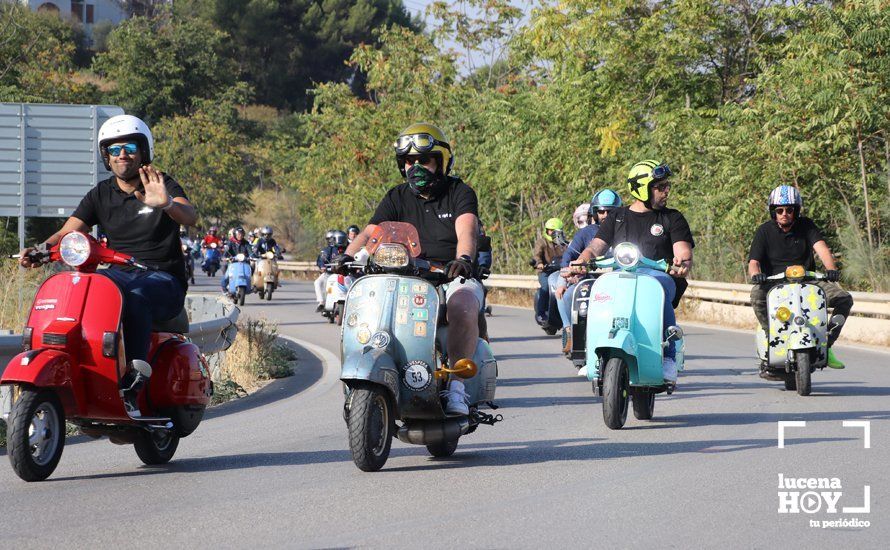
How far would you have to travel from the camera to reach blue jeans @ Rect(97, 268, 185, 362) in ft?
26.4

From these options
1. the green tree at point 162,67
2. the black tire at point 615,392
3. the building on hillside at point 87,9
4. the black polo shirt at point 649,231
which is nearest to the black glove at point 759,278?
the black polo shirt at point 649,231

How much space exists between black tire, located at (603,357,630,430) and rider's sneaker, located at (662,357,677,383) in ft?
1.67

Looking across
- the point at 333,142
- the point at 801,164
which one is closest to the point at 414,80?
the point at 333,142

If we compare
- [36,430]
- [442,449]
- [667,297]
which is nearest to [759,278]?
[667,297]

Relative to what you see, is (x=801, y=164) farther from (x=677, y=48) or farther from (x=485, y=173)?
(x=485, y=173)

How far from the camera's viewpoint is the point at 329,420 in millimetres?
11102

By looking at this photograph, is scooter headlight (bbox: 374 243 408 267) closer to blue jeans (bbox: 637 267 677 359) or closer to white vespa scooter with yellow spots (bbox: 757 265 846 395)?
blue jeans (bbox: 637 267 677 359)

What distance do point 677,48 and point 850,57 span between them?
23.7 feet

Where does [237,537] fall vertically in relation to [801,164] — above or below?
below

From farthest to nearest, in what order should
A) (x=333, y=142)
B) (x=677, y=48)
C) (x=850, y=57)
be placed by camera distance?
(x=333, y=142)
(x=677, y=48)
(x=850, y=57)

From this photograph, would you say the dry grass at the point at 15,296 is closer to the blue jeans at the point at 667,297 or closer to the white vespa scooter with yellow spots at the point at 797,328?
the blue jeans at the point at 667,297

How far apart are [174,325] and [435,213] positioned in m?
Answer: 1.78

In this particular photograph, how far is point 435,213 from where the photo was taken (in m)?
8.91

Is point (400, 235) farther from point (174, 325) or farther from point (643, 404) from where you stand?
point (643, 404)
